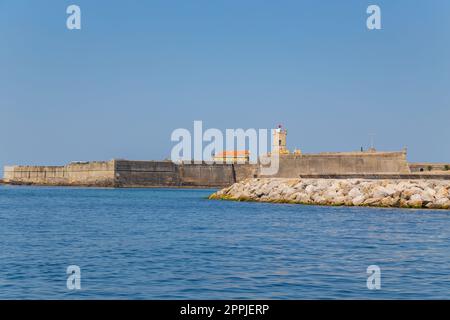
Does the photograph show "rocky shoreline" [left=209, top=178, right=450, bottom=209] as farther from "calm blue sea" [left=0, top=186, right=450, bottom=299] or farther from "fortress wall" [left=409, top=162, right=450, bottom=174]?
"fortress wall" [left=409, top=162, right=450, bottom=174]

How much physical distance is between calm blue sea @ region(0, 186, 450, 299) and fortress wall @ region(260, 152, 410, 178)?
29.4m

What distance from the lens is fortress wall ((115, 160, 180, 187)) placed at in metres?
90.9

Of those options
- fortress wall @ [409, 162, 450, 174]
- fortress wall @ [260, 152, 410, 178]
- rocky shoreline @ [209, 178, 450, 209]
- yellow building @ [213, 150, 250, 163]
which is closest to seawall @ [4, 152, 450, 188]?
fortress wall @ [409, 162, 450, 174]

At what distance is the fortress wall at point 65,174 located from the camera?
305ft

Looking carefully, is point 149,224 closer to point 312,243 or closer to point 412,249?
point 312,243

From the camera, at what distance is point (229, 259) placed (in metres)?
14.6

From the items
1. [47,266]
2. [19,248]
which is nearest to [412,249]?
[47,266]

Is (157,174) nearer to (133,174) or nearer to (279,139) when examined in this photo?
(133,174)

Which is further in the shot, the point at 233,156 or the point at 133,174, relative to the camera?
the point at 233,156

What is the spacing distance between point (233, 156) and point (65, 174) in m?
25.7

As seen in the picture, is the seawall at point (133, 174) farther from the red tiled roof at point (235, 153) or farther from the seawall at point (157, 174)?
the red tiled roof at point (235, 153)

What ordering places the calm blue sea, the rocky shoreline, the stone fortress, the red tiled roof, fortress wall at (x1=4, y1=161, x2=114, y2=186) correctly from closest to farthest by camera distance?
the calm blue sea
the rocky shoreline
the stone fortress
fortress wall at (x1=4, y1=161, x2=114, y2=186)
the red tiled roof

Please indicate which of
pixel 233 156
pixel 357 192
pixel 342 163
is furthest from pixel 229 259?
pixel 233 156
